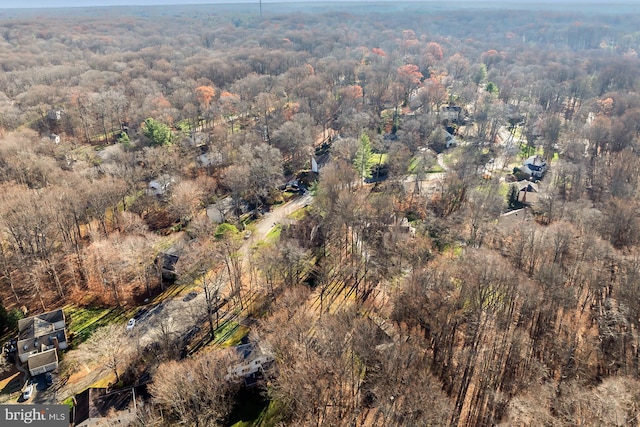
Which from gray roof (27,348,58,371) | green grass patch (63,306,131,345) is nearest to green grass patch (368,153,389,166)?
green grass patch (63,306,131,345)

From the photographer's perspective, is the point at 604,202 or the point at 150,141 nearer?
the point at 604,202

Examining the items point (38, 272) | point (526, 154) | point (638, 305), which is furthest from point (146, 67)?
point (638, 305)

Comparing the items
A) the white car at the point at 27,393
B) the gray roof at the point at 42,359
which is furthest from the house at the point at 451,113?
the white car at the point at 27,393

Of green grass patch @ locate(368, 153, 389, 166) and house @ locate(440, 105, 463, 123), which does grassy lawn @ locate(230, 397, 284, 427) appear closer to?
green grass patch @ locate(368, 153, 389, 166)

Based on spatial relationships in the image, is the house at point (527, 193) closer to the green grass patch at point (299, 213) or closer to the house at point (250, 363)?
the green grass patch at point (299, 213)

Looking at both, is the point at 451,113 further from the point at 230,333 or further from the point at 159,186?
the point at 230,333

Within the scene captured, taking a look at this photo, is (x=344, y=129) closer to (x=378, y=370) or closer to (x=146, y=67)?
(x=378, y=370)
